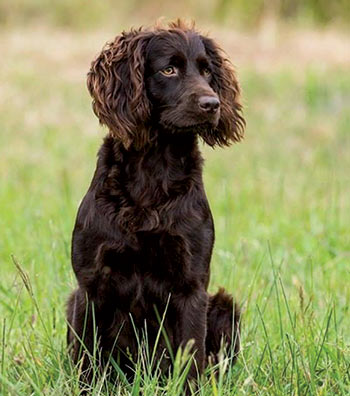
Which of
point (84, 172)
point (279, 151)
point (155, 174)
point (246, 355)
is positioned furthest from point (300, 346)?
point (279, 151)

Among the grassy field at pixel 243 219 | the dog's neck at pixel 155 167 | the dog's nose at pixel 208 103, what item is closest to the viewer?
the grassy field at pixel 243 219

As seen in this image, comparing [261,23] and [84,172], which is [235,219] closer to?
[84,172]

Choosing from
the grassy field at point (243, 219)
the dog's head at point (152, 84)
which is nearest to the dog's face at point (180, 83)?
the dog's head at point (152, 84)

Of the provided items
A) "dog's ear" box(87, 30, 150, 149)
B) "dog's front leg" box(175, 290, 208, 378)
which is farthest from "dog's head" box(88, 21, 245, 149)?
"dog's front leg" box(175, 290, 208, 378)

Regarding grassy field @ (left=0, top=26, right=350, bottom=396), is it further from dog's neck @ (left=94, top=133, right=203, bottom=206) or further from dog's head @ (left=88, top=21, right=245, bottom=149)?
dog's head @ (left=88, top=21, right=245, bottom=149)

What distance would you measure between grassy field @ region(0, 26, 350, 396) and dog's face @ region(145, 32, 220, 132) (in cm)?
59

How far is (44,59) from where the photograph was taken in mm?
14656

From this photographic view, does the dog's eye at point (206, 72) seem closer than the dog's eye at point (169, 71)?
No

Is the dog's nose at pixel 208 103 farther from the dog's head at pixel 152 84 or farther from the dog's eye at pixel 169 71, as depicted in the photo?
the dog's eye at pixel 169 71

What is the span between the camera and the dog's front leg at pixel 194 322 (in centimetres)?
330

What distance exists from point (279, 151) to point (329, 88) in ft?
9.53

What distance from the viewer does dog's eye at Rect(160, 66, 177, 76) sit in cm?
341

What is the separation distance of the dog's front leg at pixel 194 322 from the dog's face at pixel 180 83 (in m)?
0.63

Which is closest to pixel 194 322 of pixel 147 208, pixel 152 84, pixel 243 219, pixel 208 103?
pixel 147 208
